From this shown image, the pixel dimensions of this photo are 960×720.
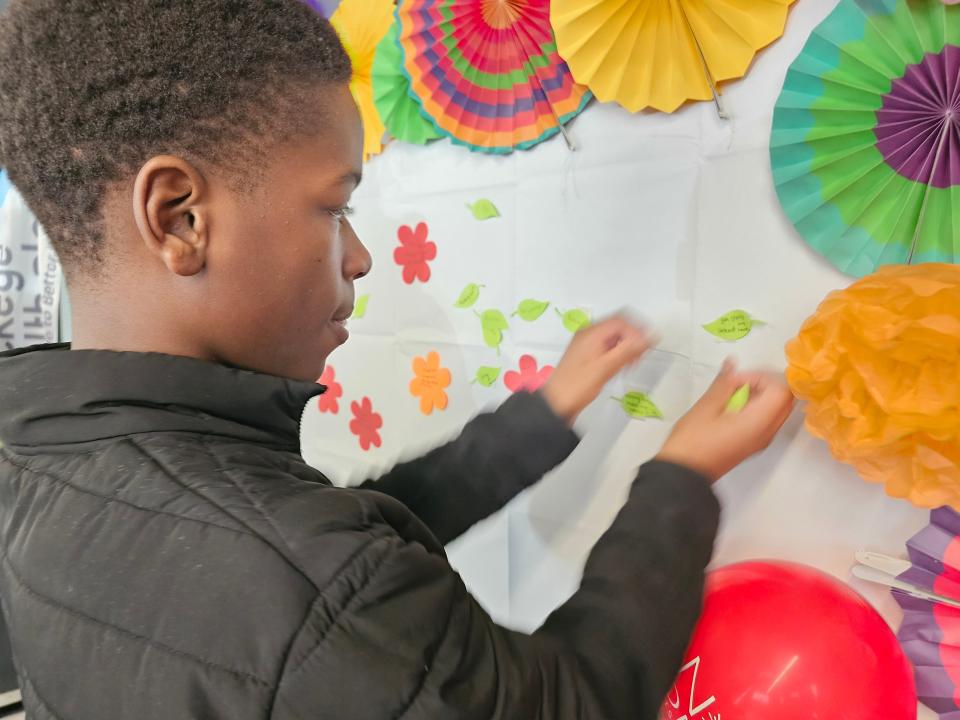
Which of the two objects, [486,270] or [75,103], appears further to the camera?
[486,270]

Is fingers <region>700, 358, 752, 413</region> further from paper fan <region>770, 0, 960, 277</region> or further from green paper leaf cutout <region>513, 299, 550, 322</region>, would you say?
green paper leaf cutout <region>513, 299, 550, 322</region>

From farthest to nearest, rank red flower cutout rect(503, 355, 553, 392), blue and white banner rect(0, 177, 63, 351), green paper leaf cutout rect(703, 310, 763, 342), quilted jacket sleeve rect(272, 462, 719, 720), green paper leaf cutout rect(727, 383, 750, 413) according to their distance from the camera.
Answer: blue and white banner rect(0, 177, 63, 351)
red flower cutout rect(503, 355, 553, 392)
green paper leaf cutout rect(703, 310, 763, 342)
green paper leaf cutout rect(727, 383, 750, 413)
quilted jacket sleeve rect(272, 462, 719, 720)

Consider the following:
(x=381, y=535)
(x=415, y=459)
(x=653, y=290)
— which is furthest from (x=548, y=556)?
(x=381, y=535)

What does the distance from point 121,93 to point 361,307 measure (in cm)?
87

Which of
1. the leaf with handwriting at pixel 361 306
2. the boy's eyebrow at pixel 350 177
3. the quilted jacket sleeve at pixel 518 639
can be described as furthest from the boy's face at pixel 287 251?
the leaf with handwriting at pixel 361 306

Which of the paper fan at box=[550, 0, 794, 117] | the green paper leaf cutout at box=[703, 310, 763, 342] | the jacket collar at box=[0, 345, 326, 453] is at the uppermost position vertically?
the paper fan at box=[550, 0, 794, 117]

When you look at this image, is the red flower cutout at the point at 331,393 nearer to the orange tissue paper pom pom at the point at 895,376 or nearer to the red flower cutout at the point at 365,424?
the red flower cutout at the point at 365,424

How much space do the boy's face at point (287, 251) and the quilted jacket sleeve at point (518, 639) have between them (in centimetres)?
25

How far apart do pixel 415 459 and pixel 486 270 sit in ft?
1.19

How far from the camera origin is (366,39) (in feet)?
4.02

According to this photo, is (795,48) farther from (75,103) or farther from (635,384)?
(75,103)

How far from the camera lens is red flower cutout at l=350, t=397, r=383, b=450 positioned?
4.70ft

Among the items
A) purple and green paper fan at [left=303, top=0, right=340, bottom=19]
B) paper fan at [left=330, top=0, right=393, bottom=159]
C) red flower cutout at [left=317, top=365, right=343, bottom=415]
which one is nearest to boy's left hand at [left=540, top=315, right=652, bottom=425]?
paper fan at [left=330, top=0, right=393, bottom=159]

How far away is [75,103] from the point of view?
0.56m
